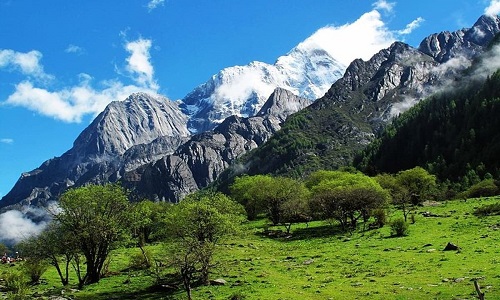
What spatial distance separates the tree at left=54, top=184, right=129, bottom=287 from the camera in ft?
167

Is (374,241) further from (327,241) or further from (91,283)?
(91,283)

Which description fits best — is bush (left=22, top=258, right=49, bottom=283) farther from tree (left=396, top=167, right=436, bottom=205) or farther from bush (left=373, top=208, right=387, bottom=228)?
tree (left=396, top=167, right=436, bottom=205)

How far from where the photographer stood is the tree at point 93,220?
5081 cm

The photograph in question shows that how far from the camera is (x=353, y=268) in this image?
47.7 metres

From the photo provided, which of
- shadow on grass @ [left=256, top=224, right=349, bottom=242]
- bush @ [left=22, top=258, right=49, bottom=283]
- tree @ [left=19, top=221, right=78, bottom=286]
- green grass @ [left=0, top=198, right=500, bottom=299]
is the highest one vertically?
tree @ [left=19, top=221, right=78, bottom=286]

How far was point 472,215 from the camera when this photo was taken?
247 ft

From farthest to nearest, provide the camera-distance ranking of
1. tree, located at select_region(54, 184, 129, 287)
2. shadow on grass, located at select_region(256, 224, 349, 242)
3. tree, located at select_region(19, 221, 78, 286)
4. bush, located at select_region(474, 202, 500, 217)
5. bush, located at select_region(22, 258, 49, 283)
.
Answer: shadow on grass, located at select_region(256, 224, 349, 242), bush, located at select_region(474, 202, 500, 217), bush, located at select_region(22, 258, 49, 283), tree, located at select_region(54, 184, 129, 287), tree, located at select_region(19, 221, 78, 286)

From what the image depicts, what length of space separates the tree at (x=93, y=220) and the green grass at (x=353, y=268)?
3.25 meters

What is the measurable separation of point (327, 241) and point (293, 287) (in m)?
29.7

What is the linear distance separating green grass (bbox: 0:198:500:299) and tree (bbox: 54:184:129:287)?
325cm

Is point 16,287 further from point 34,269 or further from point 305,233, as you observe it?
point 305,233

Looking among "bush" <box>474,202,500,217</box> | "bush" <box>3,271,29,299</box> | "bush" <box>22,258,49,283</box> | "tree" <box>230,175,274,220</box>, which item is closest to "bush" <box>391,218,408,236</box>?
"bush" <box>474,202,500,217</box>

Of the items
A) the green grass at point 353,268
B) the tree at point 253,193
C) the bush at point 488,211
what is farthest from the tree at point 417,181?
the green grass at point 353,268

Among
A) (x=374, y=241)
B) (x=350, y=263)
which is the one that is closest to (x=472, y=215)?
(x=374, y=241)
